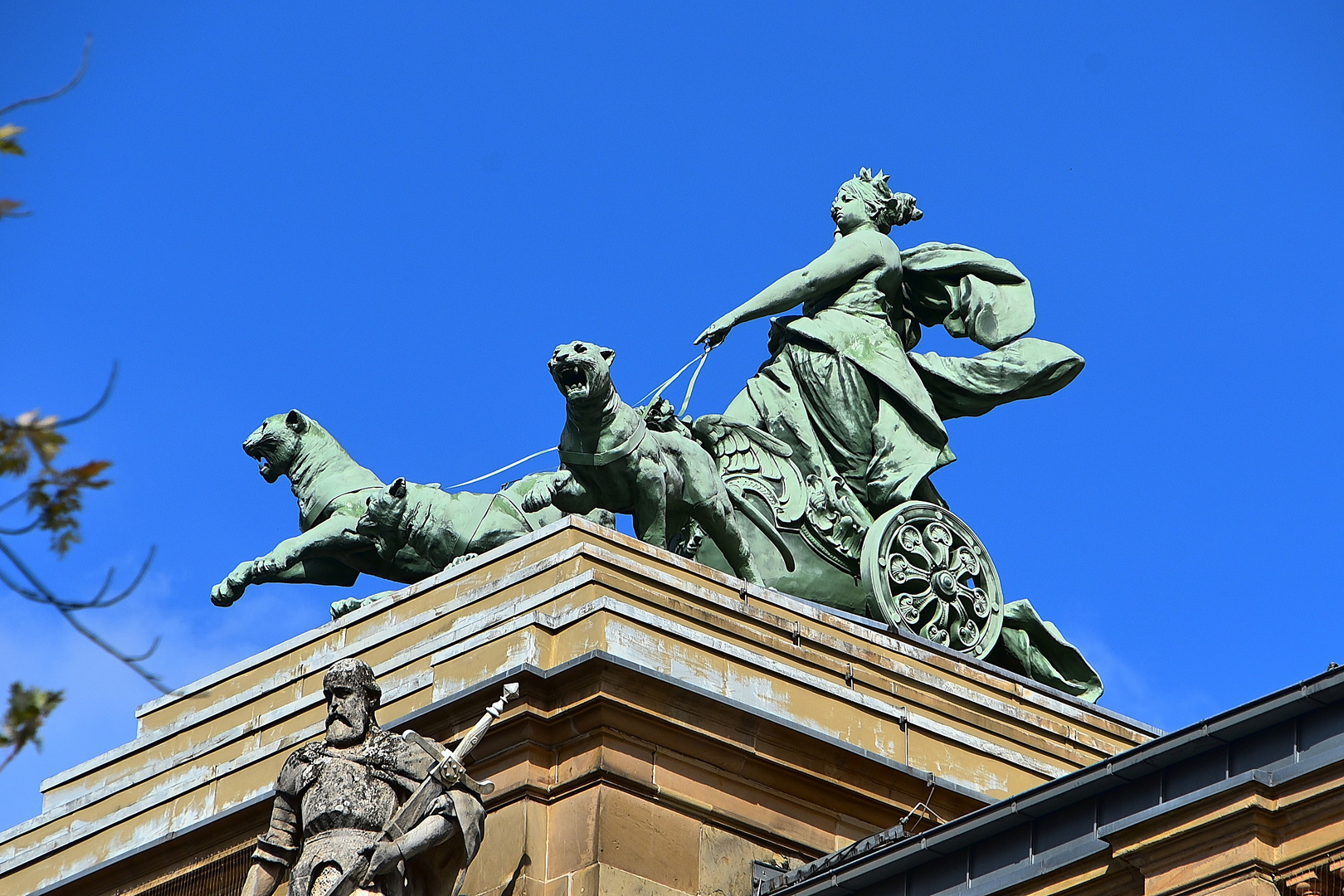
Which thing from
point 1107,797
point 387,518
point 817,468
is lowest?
point 1107,797

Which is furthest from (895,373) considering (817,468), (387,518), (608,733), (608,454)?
(608,733)

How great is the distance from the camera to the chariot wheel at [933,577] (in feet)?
87.6

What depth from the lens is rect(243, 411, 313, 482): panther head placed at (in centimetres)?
2856

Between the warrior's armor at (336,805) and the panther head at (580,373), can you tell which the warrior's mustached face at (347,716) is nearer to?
the warrior's armor at (336,805)

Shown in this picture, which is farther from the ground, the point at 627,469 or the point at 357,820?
the point at 627,469

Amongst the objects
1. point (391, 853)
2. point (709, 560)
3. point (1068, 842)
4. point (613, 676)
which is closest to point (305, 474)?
point (709, 560)

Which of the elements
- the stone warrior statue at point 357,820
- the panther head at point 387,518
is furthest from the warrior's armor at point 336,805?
the panther head at point 387,518

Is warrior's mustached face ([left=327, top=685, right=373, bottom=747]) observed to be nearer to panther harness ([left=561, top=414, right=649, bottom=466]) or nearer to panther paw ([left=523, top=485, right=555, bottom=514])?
panther harness ([left=561, top=414, right=649, bottom=466])

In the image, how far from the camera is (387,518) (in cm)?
2664

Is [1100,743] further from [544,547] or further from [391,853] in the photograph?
[391,853]

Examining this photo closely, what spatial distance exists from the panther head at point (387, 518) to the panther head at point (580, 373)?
2.56m

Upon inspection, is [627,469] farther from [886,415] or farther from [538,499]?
[886,415]

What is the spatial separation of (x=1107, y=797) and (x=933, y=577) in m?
9.06

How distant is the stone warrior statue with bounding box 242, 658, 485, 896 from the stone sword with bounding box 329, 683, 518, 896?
23 mm
